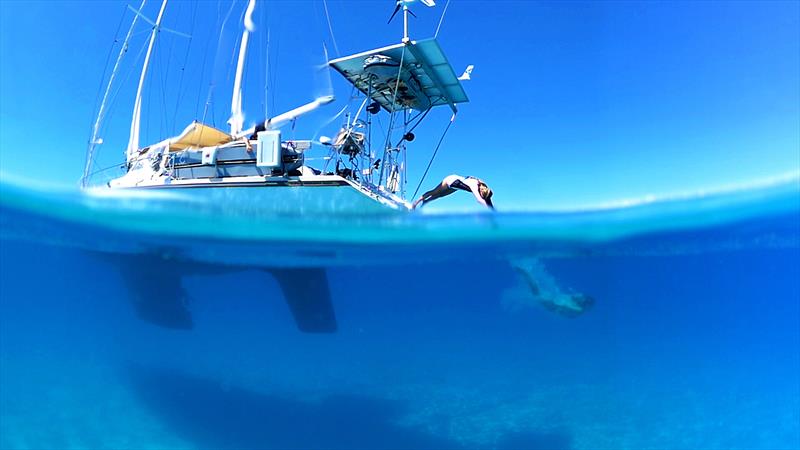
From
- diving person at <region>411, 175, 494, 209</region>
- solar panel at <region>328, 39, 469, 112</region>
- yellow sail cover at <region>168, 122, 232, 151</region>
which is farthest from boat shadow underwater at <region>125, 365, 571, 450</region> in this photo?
solar panel at <region>328, 39, 469, 112</region>

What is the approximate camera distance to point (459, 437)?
31.4 feet

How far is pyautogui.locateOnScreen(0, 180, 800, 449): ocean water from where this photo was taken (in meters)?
8.49

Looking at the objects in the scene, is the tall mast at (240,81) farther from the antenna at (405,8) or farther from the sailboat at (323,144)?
the antenna at (405,8)

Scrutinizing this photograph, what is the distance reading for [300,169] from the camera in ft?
32.2

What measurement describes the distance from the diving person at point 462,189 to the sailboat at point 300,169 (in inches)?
49.9

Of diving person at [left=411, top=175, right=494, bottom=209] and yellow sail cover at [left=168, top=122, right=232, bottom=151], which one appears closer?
diving person at [left=411, top=175, right=494, bottom=209]

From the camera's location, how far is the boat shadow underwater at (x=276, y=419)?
32.6 feet

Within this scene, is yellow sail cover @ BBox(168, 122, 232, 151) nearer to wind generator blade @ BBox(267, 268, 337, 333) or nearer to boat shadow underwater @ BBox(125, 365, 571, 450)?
wind generator blade @ BBox(267, 268, 337, 333)

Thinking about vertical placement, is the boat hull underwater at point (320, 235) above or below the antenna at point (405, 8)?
below

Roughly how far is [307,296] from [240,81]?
8413mm

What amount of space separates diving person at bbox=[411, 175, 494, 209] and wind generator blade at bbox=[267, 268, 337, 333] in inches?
191

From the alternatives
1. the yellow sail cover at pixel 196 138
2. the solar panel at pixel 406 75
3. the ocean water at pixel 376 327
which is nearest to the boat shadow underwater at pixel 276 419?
the ocean water at pixel 376 327

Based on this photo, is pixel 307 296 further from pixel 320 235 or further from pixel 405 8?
pixel 405 8

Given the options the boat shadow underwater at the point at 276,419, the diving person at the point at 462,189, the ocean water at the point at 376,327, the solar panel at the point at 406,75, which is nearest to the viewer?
the diving person at the point at 462,189
